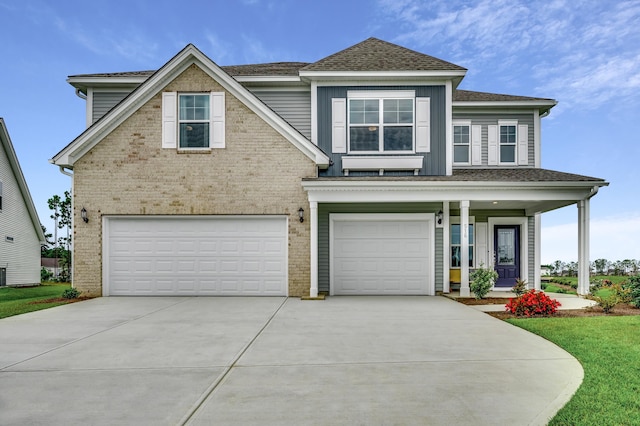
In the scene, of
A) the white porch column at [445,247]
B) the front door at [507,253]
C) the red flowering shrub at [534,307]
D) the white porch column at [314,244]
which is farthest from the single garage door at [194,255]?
the front door at [507,253]

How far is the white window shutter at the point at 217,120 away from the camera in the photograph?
12586mm

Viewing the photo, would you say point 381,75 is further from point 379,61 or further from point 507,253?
point 507,253

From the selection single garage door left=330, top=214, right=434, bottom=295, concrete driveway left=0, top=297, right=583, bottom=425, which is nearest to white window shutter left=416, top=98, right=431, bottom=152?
single garage door left=330, top=214, right=434, bottom=295

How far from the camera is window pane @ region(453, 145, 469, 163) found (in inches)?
635

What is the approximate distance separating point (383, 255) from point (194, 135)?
259 inches

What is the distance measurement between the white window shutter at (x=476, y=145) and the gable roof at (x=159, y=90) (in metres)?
6.51

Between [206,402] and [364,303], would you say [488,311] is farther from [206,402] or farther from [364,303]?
[206,402]

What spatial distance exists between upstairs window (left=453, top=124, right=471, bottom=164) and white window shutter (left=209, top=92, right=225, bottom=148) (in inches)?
335

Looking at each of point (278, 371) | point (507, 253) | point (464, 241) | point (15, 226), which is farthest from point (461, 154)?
point (15, 226)

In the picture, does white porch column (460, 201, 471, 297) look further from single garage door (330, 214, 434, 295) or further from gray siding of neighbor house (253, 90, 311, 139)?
gray siding of neighbor house (253, 90, 311, 139)

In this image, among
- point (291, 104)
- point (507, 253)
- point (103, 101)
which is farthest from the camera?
point (507, 253)

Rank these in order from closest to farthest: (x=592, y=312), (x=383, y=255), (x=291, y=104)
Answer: (x=592, y=312), (x=383, y=255), (x=291, y=104)

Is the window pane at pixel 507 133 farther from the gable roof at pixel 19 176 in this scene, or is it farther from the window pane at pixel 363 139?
the gable roof at pixel 19 176

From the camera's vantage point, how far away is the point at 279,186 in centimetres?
1255
